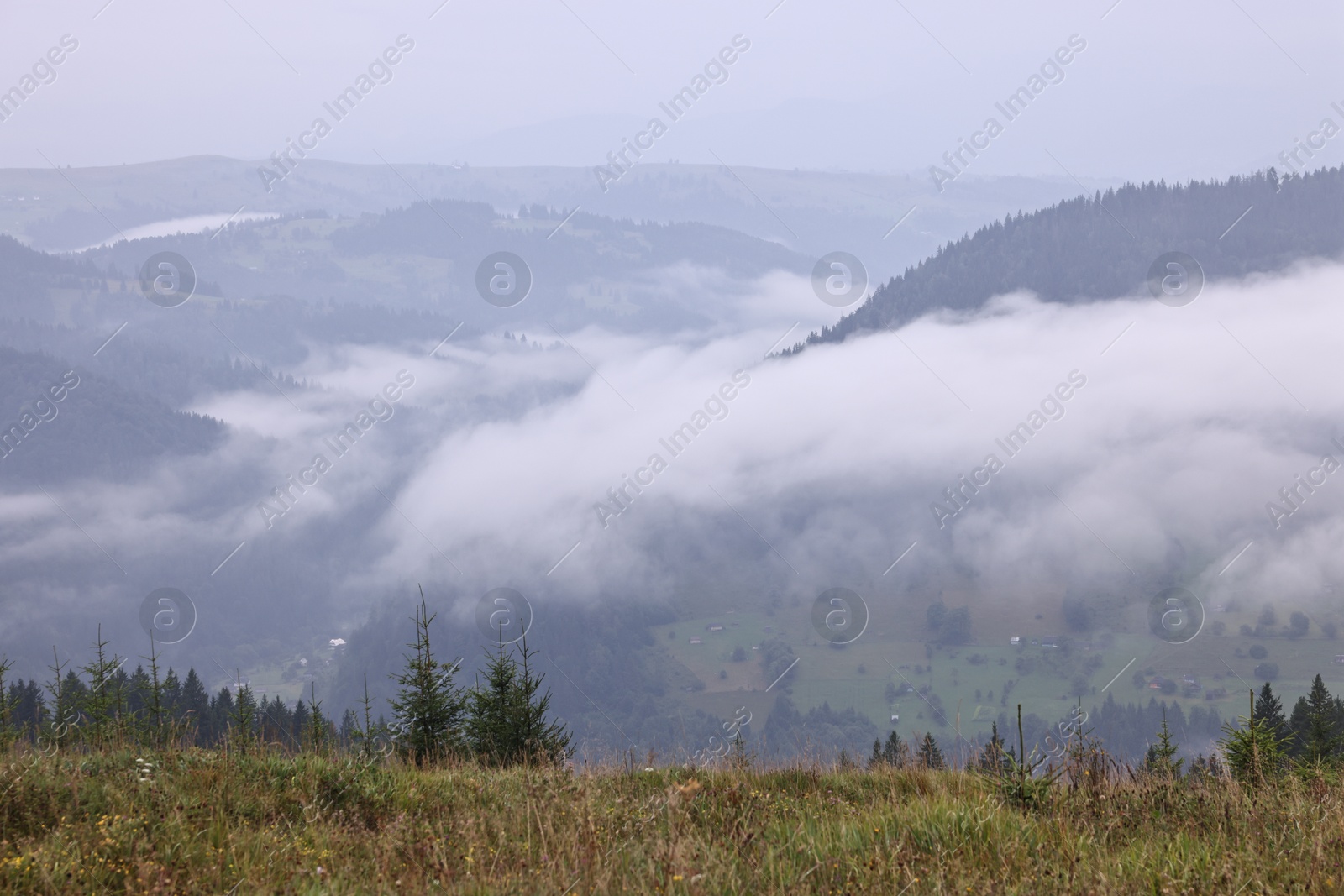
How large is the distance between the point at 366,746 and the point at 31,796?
3364mm

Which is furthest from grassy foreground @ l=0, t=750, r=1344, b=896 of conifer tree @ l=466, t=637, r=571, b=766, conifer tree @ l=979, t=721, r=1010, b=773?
conifer tree @ l=466, t=637, r=571, b=766

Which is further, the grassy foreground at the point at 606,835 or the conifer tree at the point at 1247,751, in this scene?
the conifer tree at the point at 1247,751

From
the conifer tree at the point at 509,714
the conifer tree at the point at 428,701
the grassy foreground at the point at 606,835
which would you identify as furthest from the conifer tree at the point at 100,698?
the conifer tree at the point at 509,714

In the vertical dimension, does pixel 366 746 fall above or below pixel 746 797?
above

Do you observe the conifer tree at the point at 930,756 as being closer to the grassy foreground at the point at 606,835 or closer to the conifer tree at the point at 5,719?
the grassy foreground at the point at 606,835

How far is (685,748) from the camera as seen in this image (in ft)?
34.4

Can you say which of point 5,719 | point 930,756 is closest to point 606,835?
point 930,756

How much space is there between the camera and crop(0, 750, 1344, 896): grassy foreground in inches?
213

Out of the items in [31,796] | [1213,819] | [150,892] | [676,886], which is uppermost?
[31,796]

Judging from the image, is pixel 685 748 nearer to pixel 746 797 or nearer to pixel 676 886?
pixel 746 797

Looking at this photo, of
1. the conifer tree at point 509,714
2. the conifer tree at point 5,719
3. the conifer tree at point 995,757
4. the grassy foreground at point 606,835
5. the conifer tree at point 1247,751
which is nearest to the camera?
the grassy foreground at point 606,835

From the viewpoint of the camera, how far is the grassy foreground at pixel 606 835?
5.41 metres

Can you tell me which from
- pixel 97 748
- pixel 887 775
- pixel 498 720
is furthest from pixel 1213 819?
pixel 498 720

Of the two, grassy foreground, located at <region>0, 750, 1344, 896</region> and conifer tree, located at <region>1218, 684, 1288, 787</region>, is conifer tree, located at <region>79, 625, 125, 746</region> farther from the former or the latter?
conifer tree, located at <region>1218, 684, 1288, 787</region>
